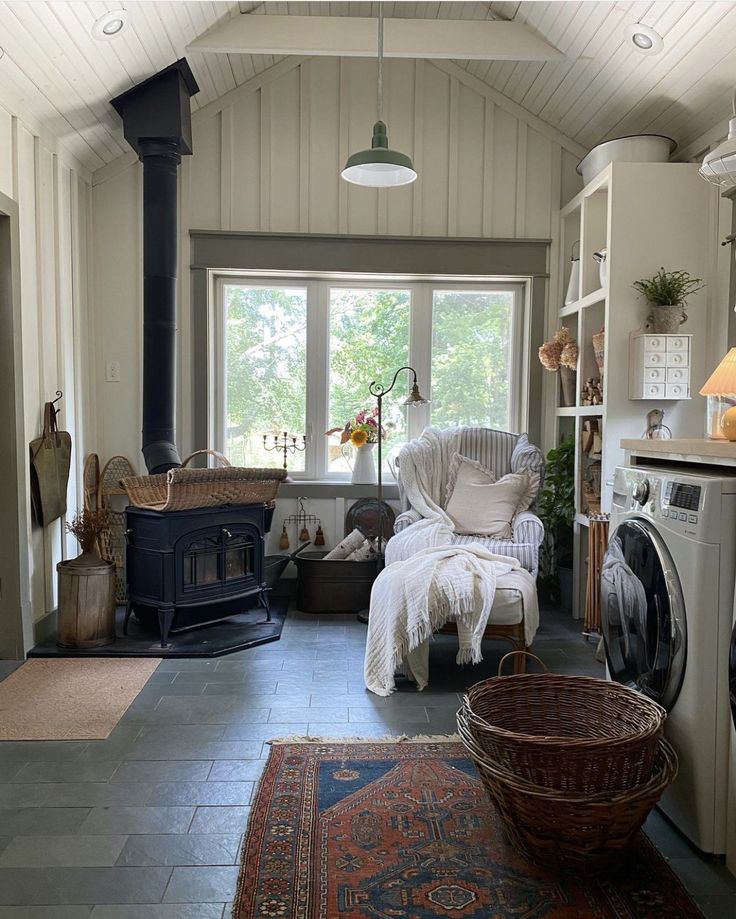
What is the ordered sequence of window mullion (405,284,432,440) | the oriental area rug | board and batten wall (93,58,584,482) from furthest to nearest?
window mullion (405,284,432,440)
board and batten wall (93,58,584,482)
the oriental area rug

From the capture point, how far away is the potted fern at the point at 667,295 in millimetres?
3703

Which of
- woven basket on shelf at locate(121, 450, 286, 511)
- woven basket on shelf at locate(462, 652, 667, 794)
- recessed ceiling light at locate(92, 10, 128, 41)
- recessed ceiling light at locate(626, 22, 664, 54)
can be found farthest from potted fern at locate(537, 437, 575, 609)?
recessed ceiling light at locate(92, 10, 128, 41)

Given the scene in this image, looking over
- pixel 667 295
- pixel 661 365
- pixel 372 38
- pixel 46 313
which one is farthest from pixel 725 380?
pixel 46 313

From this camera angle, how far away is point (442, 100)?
185 inches

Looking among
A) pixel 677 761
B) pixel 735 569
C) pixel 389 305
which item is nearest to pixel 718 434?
pixel 735 569

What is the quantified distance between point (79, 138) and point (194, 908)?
146 inches

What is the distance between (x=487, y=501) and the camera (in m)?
4.16

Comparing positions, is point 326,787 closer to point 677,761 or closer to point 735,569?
point 677,761

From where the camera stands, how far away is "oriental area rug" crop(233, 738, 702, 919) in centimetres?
174

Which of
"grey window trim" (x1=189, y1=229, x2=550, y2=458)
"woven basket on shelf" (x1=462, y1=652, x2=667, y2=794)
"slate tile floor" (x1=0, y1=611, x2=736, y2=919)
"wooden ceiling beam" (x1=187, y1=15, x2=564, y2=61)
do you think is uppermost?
"wooden ceiling beam" (x1=187, y1=15, x2=564, y2=61)

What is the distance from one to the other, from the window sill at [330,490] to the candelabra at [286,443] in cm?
23

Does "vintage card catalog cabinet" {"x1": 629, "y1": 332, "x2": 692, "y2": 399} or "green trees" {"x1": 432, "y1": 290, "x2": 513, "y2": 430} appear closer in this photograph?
"vintage card catalog cabinet" {"x1": 629, "y1": 332, "x2": 692, "y2": 399}

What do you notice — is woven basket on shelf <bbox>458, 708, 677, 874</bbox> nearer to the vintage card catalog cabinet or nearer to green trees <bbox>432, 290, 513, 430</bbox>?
the vintage card catalog cabinet

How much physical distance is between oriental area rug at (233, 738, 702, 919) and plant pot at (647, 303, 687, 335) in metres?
2.37
